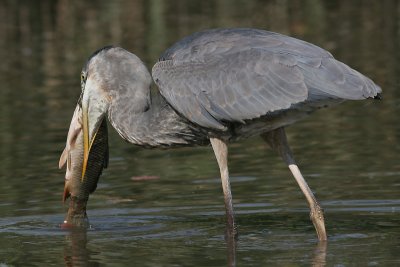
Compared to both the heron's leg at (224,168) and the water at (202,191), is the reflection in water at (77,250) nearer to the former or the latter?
the water at (202,191)

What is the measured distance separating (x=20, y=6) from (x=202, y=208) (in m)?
16.9

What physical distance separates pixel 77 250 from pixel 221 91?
1.58 m

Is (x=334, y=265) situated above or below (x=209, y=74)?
below

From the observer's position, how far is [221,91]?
8.73 meters

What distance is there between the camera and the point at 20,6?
85.7 ft

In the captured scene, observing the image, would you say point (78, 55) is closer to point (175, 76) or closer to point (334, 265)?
point (175, 76)

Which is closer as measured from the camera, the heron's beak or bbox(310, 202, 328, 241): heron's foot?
bbox(310, 202, 328, 241): heron's foot

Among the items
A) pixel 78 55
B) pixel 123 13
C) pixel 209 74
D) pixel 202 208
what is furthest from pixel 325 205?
pixel 123 13

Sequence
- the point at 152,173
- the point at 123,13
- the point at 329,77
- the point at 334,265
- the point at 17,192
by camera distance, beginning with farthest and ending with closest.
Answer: the point at 123,13, the point at 152,173, the point at 17,192, the point at 329,77, the point at 334,265

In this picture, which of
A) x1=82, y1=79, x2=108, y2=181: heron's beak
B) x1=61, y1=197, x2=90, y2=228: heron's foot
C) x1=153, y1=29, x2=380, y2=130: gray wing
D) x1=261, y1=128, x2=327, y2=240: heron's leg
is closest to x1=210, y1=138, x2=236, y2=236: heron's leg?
x1=153, y1=29, x2=380, y2=130: gray wing

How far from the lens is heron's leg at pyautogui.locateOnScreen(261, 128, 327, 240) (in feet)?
28.9

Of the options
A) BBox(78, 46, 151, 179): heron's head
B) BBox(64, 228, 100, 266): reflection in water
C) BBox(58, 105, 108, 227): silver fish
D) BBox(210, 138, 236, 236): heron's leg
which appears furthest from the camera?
BBox(58, 105, 108, 227): silver fish

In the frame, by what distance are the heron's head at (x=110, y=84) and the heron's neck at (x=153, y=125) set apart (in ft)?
0.16

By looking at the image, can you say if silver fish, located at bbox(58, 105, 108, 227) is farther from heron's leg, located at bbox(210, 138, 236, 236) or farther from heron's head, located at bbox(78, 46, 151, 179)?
heron's leg, located at bbox(210, 138, 236, 236)
